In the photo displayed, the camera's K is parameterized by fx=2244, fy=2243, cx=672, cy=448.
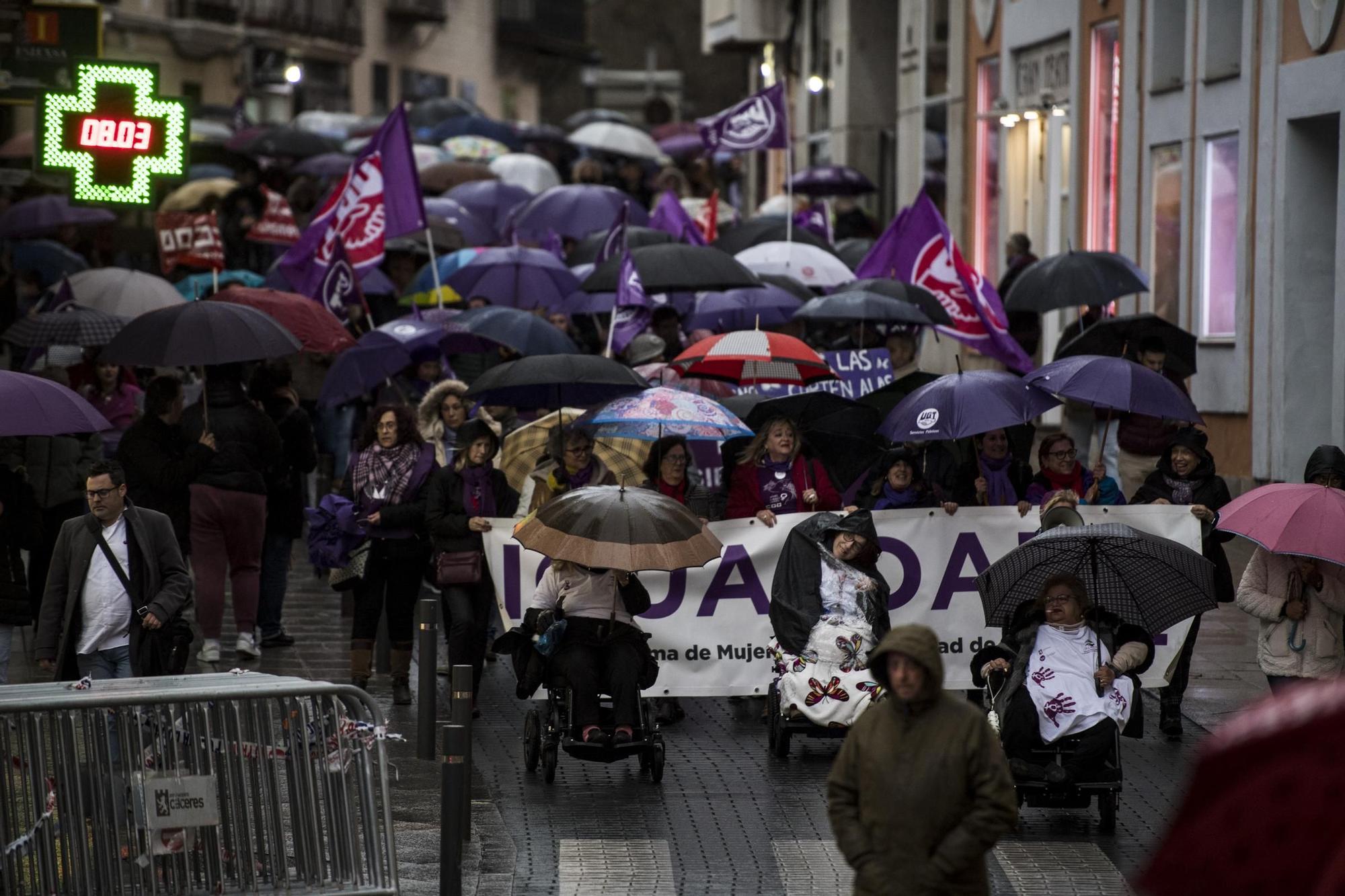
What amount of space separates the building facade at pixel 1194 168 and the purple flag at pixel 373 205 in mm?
7419

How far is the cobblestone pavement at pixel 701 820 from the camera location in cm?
877

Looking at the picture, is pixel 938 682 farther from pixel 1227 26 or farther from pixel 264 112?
pixel 264 112

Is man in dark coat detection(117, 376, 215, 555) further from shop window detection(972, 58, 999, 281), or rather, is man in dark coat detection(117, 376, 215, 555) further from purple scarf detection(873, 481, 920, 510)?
shop window detection(972, 58, 999, 281)

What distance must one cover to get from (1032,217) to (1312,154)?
360 inches

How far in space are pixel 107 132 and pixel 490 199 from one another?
1261 centimetres

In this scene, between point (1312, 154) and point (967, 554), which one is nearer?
point (967, 554)

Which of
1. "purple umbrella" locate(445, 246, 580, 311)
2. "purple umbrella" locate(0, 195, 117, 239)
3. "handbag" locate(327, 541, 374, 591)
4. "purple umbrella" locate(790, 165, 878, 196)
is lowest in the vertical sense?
"handbag" locate(327, 541, 374, 591)

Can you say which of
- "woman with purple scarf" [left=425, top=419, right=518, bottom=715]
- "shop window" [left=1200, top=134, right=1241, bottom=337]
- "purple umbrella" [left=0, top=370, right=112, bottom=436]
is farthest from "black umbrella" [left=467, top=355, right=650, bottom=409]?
"shop window" [left=1200, top=134, right=1241, bottom=337]

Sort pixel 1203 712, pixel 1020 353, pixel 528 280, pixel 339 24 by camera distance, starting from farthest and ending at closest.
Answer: pixel 339 24
pixel 528 280
pixel 1020 353
pixel 1203 712

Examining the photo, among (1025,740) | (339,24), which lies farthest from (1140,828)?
(339,24)

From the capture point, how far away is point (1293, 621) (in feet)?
34.4

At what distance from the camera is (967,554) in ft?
40.2

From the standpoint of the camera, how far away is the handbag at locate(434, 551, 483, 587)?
12.3 metres

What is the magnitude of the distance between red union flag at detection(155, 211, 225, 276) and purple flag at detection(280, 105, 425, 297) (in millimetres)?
2225
